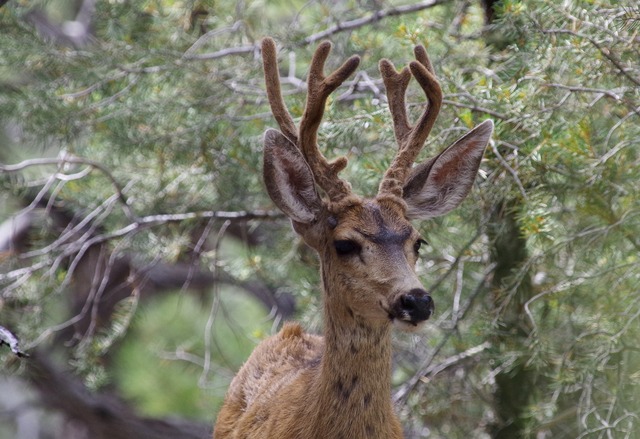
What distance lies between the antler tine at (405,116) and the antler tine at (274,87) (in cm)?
47

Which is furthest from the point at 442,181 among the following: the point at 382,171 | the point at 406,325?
the point at 406,325

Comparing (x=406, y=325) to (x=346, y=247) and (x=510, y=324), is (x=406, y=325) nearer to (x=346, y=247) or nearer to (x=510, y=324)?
(x=346, y=247)

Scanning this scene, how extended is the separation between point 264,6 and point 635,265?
4.25 meters

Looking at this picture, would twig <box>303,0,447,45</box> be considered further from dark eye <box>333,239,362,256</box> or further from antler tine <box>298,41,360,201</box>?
dark eye <box>333,239,362,256</box>

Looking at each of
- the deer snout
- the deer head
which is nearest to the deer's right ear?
the deer head

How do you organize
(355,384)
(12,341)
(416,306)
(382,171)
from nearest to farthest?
(12,341) < (416,306) < (355,384) < (382,171)

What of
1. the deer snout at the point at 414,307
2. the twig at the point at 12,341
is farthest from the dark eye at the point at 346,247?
the twig at the point at 12,341

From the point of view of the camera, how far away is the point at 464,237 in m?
7.19

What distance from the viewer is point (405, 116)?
205 inches

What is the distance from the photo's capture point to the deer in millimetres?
4551

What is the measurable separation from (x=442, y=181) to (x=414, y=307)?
0.98 metres

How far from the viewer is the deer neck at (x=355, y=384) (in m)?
4.62

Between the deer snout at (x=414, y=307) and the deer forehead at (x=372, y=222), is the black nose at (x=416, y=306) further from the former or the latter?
the deer forehead at (x=372, y=222)

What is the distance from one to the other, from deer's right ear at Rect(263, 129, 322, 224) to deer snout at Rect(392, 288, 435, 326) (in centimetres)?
74
